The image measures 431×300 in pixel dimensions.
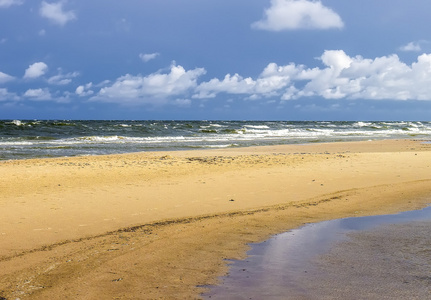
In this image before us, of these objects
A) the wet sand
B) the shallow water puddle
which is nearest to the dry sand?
the shallow water puddle

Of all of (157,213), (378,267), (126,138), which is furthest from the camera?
(126,138)

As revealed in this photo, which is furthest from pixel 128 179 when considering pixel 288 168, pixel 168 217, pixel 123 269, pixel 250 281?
pixel 250 281

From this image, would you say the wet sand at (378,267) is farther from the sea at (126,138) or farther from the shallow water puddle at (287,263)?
the sea at (126,138)

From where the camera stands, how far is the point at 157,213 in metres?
7.82

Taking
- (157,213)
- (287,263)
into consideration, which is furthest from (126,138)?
(287,263)

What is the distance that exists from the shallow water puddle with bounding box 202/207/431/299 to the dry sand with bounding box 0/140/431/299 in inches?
9.8

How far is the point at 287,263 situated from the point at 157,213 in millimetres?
3484

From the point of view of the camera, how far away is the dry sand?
4.53 metres

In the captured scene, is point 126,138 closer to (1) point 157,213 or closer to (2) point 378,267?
(1) point 157,213

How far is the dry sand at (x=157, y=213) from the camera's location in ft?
Result: 14.9

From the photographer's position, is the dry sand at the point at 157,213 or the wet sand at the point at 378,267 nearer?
the wet sand at the point at 378,267

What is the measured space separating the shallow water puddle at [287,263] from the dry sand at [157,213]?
25 centimetres

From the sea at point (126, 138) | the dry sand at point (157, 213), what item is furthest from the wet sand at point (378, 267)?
the sea at point (126, 138)

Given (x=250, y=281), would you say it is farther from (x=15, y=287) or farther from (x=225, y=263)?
(x=15, y=287)
